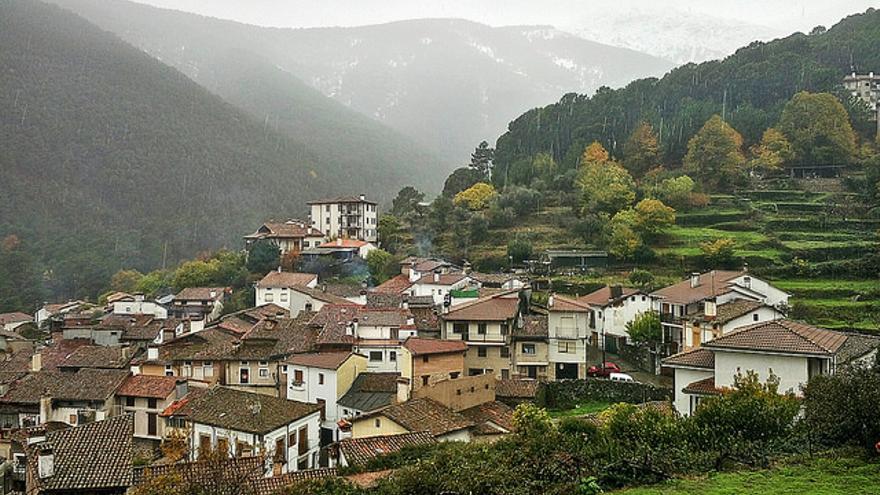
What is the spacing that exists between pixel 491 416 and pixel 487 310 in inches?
316

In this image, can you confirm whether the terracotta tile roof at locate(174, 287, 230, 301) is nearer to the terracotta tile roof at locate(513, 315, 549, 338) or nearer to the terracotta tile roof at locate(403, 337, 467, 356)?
the terracotta tile roof at locate(513, 315, 549, 338)

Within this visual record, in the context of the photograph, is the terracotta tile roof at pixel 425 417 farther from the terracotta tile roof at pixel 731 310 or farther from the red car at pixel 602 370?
the red car at pixel 602 370

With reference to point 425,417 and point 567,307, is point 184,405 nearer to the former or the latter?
point 425,417

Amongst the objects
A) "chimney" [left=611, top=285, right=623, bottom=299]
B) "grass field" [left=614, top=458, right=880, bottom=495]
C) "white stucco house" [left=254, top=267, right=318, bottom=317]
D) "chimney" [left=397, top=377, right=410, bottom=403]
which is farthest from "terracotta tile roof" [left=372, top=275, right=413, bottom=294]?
"grass field" [left=614, top=458, right=880, bottom=495]

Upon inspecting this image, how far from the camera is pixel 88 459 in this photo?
16.8m

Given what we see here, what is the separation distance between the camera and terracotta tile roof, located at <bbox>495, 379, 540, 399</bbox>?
28281 millimetres

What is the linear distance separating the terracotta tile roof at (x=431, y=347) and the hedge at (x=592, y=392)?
3.57 metres

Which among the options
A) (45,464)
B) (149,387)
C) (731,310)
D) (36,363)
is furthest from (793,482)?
(36,363)

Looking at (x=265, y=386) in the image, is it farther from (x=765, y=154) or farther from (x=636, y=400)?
(x=765, y=154)

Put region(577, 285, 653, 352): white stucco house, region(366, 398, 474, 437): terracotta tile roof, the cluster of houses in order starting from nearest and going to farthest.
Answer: the cluster of houses, region(366, 398, 474, 437): terracotta tile roof, region(577, 285, 653, 352): white stucco house

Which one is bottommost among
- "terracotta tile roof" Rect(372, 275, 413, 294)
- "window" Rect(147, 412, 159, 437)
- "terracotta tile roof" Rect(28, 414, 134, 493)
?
"window" Rect(147, 412, 159, 437)

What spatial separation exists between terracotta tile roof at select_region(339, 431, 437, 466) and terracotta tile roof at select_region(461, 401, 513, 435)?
357 centimetres

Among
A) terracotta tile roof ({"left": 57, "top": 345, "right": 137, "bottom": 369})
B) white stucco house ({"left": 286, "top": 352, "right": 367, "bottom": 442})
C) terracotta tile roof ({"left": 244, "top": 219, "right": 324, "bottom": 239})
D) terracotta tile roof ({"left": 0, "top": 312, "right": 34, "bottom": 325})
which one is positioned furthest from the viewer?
terracotta tile roof ({"left": 244, "top": 219, "right": 324, "bottom": 239})

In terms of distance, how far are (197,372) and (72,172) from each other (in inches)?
3481
